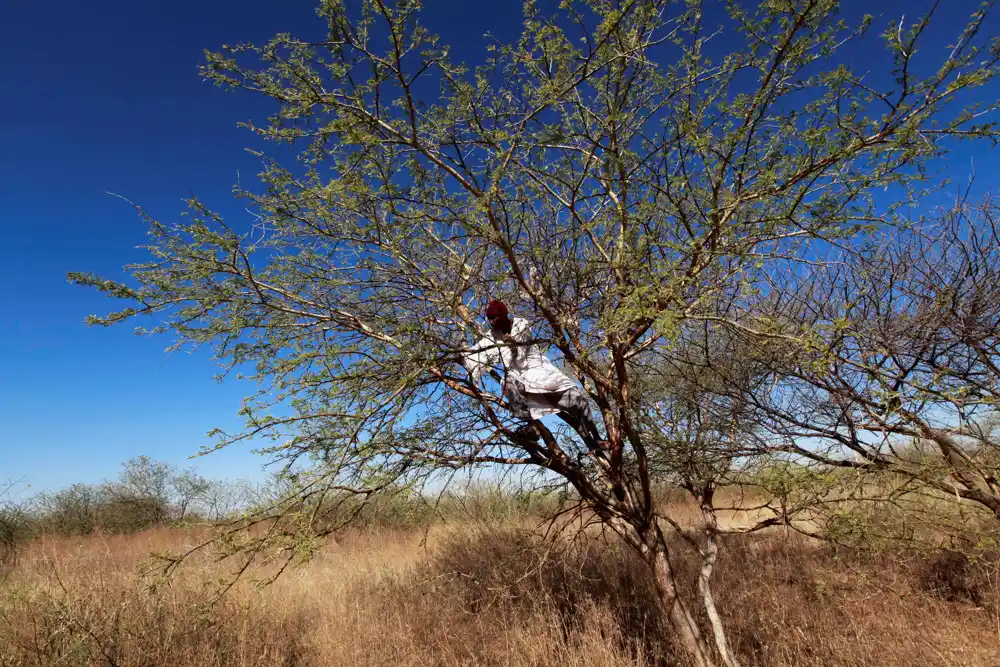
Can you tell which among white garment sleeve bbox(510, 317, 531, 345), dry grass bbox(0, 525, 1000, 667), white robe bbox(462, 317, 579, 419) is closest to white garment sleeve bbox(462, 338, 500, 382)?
white robe bbox(462, 317, 579, 419)

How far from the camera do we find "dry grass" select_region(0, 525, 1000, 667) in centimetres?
464

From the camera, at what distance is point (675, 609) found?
13.9 feet

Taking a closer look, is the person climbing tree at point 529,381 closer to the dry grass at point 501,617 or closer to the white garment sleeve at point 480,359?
the white garment sleeve at point 480,359

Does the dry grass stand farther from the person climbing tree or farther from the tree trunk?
the person climbing tree

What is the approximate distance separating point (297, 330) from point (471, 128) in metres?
2.44

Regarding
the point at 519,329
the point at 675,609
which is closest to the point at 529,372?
the point at 519,329

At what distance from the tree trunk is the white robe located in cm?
156

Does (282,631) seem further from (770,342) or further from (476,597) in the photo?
(770,342)

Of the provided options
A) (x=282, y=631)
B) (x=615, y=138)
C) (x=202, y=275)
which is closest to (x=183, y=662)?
(x=282, y=631)

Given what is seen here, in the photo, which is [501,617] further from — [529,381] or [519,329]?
[519,329]

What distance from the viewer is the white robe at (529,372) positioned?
413 centimetres

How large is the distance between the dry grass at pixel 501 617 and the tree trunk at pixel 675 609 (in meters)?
0.63

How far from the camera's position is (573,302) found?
413 centimetres

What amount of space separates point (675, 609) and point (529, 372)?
2326 millimetres
